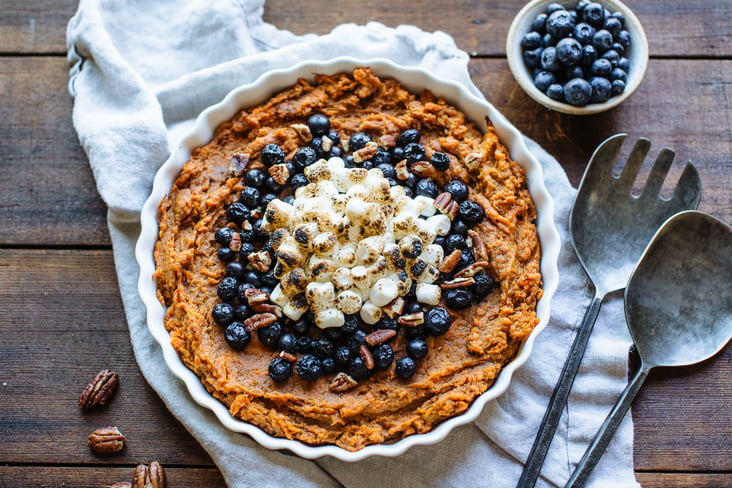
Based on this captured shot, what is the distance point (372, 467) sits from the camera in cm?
314

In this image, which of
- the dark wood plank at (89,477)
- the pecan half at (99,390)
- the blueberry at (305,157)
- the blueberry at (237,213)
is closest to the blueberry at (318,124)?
the blueberry at (305,157)

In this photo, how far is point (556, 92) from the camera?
130 inches

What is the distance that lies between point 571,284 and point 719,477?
45.3 inches

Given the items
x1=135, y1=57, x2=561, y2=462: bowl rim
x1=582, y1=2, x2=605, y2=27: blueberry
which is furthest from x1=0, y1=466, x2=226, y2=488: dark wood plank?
x1=582, y1=2, x2=605, y2=27: blueberry

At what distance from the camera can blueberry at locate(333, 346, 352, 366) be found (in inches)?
116

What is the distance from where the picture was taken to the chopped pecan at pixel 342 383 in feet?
9.64

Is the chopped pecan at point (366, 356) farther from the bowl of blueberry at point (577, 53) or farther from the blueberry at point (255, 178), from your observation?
the bowl of blueberry at point (577, 53)

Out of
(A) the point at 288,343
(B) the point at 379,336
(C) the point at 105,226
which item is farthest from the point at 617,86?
(C) the point at 105,226

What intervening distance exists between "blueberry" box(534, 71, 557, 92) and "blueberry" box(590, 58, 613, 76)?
0.63 feet

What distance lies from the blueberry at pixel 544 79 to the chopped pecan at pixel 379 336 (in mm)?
1442

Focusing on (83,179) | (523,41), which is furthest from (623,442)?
(83,179)

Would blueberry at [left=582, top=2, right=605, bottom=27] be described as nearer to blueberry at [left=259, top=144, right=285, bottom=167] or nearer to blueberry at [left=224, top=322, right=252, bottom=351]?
blueberry at [left=259, top=144, right=285, bottom=167]

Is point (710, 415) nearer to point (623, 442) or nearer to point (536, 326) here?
point (623, 442)

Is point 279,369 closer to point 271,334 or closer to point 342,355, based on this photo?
point 271,334
